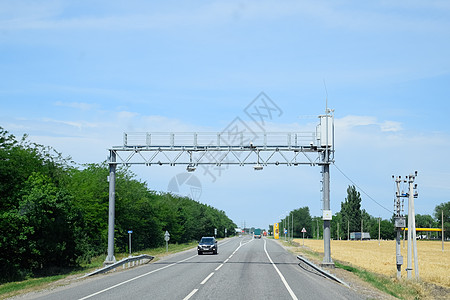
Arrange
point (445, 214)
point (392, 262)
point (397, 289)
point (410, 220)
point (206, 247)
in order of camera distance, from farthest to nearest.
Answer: point (445, 214) → point (206, 247) → point (392, 262) → point (410, 220) → point (397, 289)

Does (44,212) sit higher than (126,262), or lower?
higher

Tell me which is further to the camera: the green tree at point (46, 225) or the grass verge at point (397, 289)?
the green tree at point (46, 225)

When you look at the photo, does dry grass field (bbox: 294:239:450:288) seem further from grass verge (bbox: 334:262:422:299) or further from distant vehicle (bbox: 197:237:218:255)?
distant vehicle (bbox: 197:237:218:255)

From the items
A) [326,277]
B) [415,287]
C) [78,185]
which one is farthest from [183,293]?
[78,185]

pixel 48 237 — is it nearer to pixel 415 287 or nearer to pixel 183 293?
pixel 183 293

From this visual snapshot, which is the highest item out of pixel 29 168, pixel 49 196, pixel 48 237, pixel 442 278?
pixel 29 168

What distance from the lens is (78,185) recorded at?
1716 inches

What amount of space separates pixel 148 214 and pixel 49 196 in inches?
1307

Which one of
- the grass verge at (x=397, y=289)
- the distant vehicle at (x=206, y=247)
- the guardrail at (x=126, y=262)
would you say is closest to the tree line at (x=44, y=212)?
the guardrail at (x=126, y=262)

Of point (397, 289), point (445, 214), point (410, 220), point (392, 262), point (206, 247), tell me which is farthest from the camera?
point (445, 214)

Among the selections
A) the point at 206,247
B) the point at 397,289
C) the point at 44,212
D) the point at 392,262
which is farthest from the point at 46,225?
the point at 392,262

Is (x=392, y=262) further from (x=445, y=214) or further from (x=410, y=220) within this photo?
(x=445, y=214)

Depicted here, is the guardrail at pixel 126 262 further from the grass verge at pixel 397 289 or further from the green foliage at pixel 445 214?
the green foliage at pixel 445 214

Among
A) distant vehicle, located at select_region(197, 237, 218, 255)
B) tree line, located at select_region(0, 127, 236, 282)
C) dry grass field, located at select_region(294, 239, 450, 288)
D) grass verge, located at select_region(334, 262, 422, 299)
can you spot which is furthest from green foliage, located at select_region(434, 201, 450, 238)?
grass verge, located at select_region(334, 262, 422, 299)
